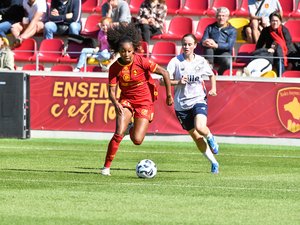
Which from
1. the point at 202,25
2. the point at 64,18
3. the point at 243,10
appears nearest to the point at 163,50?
the point at 202,25

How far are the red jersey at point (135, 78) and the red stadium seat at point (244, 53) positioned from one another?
1005 cm

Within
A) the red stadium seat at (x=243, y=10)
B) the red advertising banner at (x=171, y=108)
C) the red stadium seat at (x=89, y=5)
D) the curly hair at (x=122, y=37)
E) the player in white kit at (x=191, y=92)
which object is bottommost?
the red advertising banner at (x=171, y=108)

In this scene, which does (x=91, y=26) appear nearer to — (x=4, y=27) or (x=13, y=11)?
(x=13, y=11)

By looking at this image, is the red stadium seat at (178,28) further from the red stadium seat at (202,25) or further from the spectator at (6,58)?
the spectator at (6,58)

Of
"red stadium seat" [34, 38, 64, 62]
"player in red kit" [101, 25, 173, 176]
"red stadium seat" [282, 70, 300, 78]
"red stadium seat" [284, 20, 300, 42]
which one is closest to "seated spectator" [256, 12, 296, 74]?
"red stadium seat" [282, 70, 300, 78]

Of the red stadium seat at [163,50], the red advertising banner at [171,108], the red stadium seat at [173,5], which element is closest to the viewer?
the red advertising banner at [171,108]

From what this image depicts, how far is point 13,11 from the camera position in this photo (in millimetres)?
28281

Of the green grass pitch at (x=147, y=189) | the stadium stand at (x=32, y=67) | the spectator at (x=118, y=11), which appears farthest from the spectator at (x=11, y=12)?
the green grass pitch at (x=147, y=189)

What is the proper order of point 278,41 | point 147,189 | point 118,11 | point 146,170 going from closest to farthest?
1. point 147,189
2. point 146,170
3. point 278,41
4. point 118,11

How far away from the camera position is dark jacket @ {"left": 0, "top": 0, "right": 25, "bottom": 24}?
28.2 metres

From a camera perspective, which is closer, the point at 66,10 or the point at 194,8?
the point at 66,10

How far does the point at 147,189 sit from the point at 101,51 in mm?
13297

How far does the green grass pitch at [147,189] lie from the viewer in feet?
34.3

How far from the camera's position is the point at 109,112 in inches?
974
